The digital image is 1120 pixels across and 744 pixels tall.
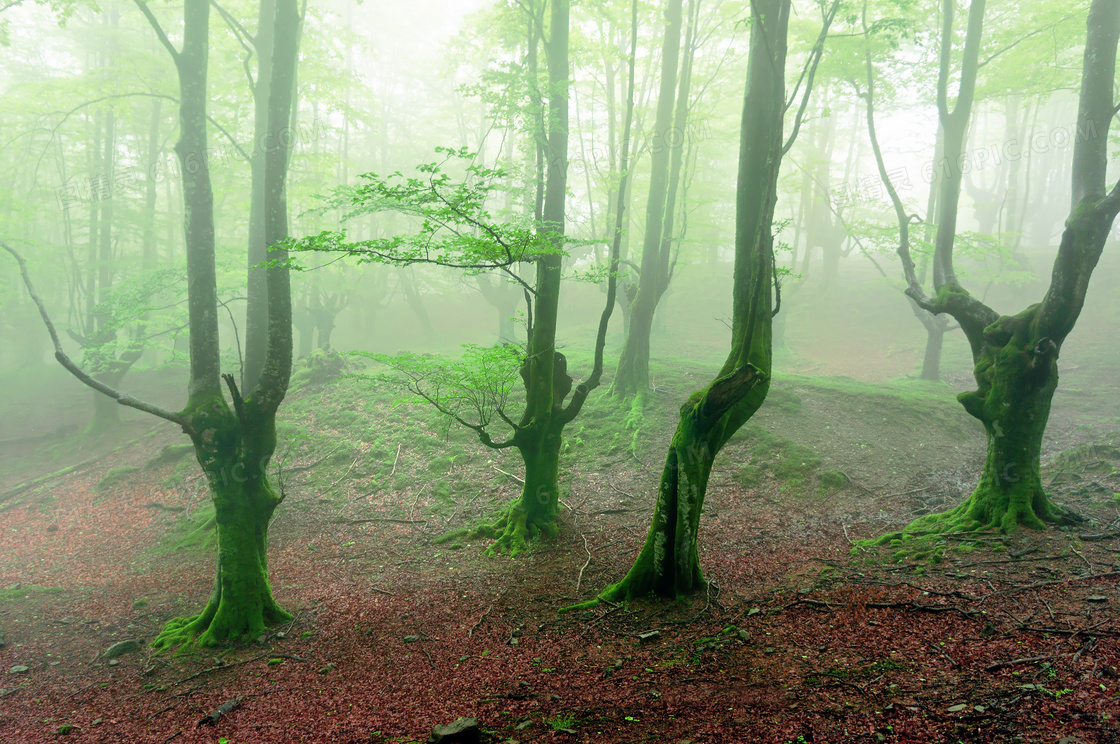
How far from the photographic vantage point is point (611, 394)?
12406mm

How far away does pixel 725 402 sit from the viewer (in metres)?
4.85

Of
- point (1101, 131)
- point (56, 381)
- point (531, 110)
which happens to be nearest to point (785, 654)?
point (1101, 131)

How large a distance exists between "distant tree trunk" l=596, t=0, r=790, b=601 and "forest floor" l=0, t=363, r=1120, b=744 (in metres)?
0.34

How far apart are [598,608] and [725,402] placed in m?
2.29

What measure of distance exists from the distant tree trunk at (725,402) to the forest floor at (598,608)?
1.10ft

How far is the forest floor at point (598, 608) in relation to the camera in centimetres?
319

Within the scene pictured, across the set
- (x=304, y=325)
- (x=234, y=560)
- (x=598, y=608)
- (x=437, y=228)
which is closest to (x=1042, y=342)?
(x=598, y=608)

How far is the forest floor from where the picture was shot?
3193mm

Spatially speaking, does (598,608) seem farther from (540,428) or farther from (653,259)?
(653,259)

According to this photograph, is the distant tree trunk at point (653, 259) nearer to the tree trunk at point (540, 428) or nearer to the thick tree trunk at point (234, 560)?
the tree trunk at point (540, 428)

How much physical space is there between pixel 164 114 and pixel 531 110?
16.4 m

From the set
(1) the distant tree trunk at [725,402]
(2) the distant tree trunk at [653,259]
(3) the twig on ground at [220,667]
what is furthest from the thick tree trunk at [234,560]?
(2) the distant tree trunk at [653,259]

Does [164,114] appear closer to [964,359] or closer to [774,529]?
[774,529]

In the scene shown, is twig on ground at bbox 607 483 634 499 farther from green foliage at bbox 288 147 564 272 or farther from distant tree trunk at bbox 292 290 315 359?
distant tree trunk at bbox 292 290 315 359
